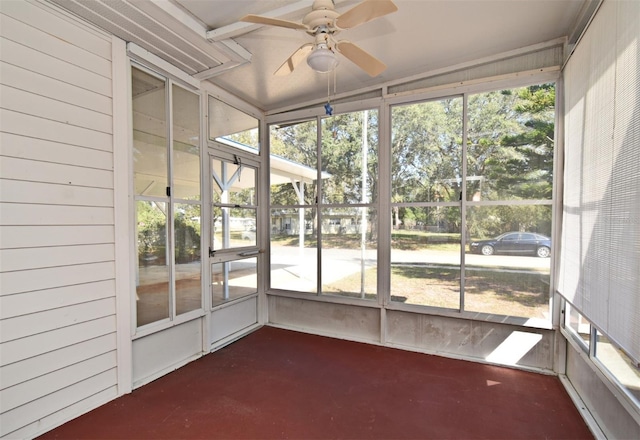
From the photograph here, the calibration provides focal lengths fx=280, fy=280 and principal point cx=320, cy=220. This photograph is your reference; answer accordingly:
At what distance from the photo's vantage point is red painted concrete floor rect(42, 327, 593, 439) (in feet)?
6.36

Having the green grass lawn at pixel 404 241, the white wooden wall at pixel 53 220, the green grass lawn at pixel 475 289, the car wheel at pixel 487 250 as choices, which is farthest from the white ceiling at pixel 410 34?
the green grass lawn at pixel 475 289

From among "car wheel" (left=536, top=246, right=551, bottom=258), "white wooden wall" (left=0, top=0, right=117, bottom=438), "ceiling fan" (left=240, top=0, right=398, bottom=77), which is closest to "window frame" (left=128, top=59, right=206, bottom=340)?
"white wooden wall" (left=0, top=0, right=117, bottom=438)

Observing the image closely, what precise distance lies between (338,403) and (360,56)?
2.63 m

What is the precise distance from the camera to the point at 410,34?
7.94 feet

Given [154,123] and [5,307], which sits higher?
[154,123]

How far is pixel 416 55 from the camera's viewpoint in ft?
9.00

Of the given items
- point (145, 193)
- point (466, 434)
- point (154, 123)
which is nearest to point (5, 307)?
point (145, 193)

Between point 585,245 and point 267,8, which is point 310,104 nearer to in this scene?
point 267,8

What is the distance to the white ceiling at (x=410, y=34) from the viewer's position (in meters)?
2.09

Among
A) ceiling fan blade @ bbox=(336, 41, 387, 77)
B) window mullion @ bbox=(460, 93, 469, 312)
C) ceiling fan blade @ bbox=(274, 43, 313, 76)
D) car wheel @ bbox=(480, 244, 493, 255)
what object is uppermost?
ceiling fan blade @ bbox=(274, 43, 313, 76)

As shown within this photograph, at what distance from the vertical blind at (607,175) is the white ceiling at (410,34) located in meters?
0.41

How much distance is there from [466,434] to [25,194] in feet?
10.9

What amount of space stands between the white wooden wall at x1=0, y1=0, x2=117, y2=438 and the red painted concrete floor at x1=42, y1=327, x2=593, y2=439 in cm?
31

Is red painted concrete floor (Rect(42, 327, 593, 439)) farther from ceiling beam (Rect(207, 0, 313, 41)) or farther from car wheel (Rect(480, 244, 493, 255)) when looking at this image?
ceiling beam (Rect(207, 0, 313, 41))
